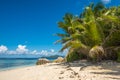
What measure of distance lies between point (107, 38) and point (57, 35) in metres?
7.13

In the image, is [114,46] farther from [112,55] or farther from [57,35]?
[57,35]

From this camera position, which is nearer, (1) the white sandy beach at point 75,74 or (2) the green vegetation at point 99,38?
(1) the white sandy beach at point 75,74

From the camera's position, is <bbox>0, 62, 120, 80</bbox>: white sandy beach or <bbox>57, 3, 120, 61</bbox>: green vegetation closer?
<bbox>0, 62, 120, 80</bbox>: white sandy beach

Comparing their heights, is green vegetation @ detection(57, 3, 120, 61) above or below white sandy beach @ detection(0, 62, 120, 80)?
above

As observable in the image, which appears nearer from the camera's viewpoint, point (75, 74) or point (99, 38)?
point (75, 74)

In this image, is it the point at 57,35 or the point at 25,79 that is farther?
the point at 57,35

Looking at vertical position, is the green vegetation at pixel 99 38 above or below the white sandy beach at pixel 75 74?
above

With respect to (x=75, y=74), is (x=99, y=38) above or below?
above

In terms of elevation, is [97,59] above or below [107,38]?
below

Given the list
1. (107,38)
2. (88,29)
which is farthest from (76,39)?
(107,38)

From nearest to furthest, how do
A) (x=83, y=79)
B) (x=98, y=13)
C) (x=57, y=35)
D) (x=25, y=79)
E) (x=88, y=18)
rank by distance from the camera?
(x=83, y=79) < (x=25, y=79) < (x=88, y=18) < (x=98, y=13) < (x=57, y=35)

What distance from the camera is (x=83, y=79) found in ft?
32.0

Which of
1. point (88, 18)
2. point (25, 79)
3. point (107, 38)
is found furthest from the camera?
point (88, 18)

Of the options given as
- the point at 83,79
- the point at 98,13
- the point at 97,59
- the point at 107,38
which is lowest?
the point at 83,79
